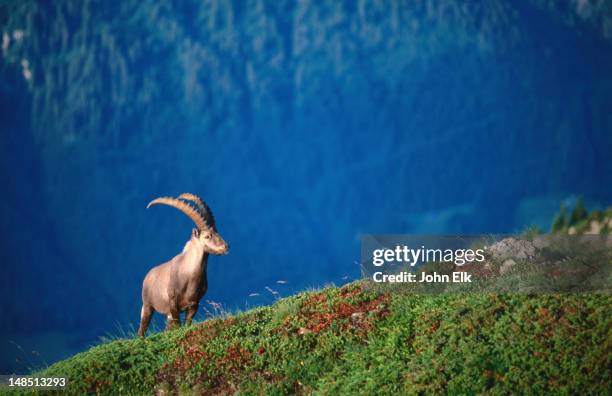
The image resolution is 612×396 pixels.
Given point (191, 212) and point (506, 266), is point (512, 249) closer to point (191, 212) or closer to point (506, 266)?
point (506, 266)

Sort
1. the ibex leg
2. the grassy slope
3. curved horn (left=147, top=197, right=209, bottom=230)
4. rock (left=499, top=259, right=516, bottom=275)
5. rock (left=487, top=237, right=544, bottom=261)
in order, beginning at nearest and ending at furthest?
1. the grassy slope
2. rock (left=499, top=259, right=516, bottom=275)
3. rock (left=487, top=237, right=544, bottom=261)
4. curved horn (left=147, top=197, right=209, bottom=230)
5. the ibex leg

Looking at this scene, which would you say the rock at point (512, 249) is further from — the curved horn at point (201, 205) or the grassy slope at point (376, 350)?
the curved horn at point (201, 205)

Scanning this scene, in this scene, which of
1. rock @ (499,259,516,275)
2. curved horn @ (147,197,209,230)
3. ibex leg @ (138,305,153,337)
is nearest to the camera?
rock @ (499,259,516,275)

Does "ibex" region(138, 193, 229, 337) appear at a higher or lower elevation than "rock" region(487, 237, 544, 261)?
higher

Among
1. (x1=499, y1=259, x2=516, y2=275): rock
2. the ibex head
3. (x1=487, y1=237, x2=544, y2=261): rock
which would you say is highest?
the ibex head

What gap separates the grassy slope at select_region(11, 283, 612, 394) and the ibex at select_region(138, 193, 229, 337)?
903 mm

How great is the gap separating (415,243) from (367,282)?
1.11 metres

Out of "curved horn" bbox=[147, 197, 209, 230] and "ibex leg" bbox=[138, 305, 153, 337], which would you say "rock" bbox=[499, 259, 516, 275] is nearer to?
"curved horn" bbox=[147, 197, 209, 230]

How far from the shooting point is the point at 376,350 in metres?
9.34

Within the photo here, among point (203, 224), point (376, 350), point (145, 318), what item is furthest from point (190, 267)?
point (376, 350)

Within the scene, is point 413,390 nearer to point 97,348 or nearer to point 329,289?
point 329,289

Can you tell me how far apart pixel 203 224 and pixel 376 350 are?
4251mm

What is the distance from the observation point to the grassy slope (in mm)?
8117

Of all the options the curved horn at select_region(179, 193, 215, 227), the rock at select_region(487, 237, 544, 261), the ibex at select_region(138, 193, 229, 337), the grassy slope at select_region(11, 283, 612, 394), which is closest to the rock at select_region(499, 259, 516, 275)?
the rock at select_region(487, 237, 544, 261)
